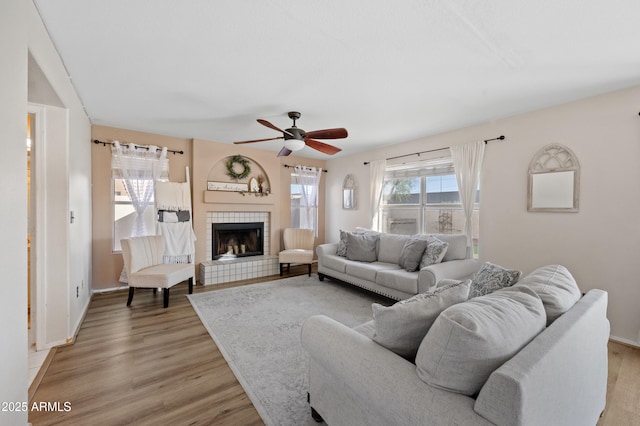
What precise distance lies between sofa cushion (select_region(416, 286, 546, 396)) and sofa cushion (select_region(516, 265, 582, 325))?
352mm

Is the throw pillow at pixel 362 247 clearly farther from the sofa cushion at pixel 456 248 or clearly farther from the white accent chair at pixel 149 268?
the white accent chair at pixel 149 268

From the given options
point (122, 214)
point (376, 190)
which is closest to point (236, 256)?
point (122, 214)

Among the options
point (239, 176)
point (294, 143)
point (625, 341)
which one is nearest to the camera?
point (625, 341)

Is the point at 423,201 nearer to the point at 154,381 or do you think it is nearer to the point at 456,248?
the point at 456,248

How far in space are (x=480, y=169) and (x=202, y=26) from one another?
358 cm

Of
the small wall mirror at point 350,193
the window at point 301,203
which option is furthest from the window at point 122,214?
the small wall mirror at point 350,193

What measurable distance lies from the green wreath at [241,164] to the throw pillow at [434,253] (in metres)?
3.42

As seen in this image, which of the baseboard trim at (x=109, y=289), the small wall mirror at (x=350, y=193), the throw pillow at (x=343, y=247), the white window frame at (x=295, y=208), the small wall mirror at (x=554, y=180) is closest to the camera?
the small wall mirror at (x=554, y=180)

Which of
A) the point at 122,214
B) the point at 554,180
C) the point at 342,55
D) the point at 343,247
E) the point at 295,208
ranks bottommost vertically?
the point at 343,247

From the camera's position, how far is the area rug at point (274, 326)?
1.78 metres

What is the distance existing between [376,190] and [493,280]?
338 centimetres

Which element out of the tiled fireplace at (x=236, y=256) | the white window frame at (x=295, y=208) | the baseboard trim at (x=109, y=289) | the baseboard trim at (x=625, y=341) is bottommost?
the baseboard trim at (x=625, y=341)

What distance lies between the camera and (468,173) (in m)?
3.77

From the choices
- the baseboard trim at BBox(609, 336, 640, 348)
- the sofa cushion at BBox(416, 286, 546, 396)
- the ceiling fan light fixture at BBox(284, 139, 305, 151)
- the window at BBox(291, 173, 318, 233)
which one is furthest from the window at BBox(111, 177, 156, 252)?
the baseboard trim at BBox(609, 336, 640, 348)
